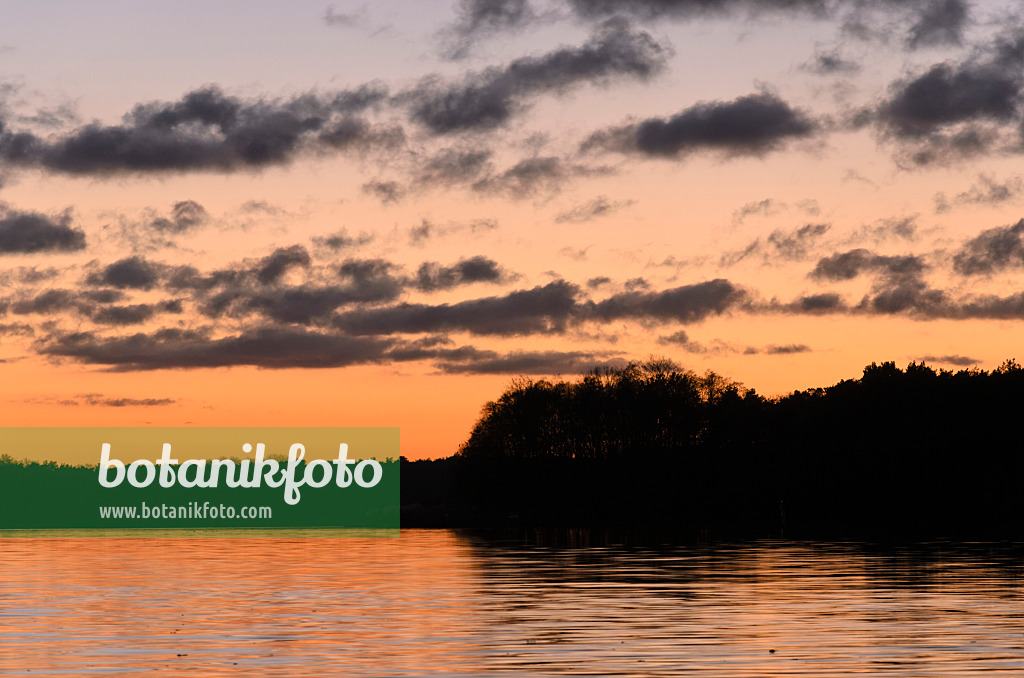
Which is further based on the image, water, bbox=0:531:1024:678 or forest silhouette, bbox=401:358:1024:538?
forest silhouette, bbox=401:358:1024:538

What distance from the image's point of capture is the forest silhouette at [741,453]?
168000mm

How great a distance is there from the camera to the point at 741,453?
181m

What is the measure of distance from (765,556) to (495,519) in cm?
10857

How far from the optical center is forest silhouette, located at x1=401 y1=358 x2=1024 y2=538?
168 metres

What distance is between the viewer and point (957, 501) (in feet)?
546

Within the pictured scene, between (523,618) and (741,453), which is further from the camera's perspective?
(741,453)

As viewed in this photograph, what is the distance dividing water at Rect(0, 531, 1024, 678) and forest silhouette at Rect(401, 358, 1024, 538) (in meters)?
99.4

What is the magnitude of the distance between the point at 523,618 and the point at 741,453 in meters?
146

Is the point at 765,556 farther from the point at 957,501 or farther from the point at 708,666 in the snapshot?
the point at 957,501

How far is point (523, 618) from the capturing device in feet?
125

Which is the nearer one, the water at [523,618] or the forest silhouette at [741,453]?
the water at [523,618]

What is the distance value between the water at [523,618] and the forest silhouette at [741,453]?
9938 centimetres

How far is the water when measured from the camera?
2781cm

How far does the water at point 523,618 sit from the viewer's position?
27812 mm
